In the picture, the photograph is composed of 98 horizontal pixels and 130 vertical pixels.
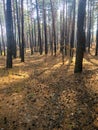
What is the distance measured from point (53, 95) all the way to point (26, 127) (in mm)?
2777

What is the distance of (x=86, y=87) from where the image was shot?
10266 mm

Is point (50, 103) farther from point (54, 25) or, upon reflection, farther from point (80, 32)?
point (54, 25)

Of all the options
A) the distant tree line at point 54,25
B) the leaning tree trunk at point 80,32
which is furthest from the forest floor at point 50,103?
the distant tree line at point 54,25

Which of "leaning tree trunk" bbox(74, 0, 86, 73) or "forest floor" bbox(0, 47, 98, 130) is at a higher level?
"leaning tree trunk" bbox(74, 0, 86, 73)

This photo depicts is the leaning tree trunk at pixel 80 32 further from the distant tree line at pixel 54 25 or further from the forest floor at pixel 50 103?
the forest floor at pixel 50 103

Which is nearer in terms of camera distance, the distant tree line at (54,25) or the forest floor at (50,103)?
the forest floor at (50,103)

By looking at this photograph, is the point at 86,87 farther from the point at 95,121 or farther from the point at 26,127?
the point at 26,127

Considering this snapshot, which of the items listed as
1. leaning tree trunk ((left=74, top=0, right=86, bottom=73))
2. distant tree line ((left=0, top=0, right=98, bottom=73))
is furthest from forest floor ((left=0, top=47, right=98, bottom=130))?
distant tree line ((left=0, top=0, right=98, bottom=73))

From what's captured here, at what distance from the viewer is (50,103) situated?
8.80 metres

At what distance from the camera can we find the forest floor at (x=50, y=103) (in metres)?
7.28

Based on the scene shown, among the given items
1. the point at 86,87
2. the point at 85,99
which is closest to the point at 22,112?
the point at 85,99

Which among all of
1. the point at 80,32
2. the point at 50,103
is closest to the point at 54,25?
the point at 80,32

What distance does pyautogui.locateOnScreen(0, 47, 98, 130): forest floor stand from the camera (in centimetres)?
728

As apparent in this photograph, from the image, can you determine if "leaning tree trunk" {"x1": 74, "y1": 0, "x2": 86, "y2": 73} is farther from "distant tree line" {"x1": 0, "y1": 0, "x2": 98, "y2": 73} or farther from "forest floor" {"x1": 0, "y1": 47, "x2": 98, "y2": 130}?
"forest floor" {"x1": 0, "y1": 47, "x2": 98, "y2": 130}
